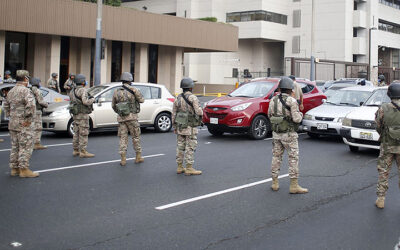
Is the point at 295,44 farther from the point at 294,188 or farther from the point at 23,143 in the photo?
the point at 23,143

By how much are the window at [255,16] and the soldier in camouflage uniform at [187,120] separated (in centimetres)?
4685

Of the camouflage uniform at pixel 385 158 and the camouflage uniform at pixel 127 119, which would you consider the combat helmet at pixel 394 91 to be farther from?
the camouflage uniform at pixel 127 119

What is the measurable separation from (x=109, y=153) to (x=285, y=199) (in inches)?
206

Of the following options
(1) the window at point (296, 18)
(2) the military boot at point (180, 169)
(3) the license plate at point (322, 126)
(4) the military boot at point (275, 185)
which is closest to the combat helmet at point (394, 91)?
(4) the military boot at point (275, 185)

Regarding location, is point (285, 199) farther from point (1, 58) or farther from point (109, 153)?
point (1, 58)

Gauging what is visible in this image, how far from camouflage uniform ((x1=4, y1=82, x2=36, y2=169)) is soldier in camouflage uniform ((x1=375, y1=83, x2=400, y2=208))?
18.3 feet

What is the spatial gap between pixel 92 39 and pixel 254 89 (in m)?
19.4

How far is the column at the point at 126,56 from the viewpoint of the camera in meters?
34.0

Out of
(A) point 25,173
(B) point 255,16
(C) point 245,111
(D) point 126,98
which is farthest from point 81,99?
(B) point 255,16

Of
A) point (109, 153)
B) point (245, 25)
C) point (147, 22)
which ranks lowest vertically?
point (109, 153)

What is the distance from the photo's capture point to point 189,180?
27.4 feet

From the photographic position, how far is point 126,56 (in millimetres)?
34156

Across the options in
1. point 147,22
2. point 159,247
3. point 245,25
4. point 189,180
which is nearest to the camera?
point 159,247

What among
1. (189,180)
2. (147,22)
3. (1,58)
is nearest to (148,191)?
(189,180)
